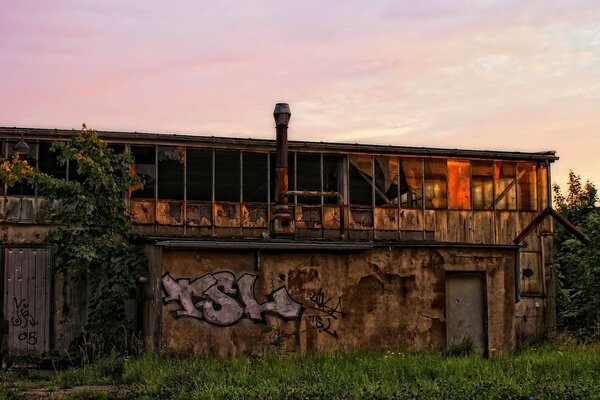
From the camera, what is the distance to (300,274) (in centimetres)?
1702

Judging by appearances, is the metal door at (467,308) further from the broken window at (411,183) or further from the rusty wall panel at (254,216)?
the rusty wall panel at (254,216)

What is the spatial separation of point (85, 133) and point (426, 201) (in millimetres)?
9945

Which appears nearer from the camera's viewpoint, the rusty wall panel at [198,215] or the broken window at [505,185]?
the rusty wall panel at [198,215]

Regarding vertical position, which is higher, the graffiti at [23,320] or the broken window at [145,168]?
the broken window at [145,168]

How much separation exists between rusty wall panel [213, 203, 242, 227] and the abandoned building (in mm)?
30

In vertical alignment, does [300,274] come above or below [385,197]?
below

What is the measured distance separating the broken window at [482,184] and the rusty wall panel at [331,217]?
440cm

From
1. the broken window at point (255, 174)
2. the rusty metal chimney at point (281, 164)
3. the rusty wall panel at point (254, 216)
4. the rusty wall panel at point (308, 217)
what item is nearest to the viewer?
the rusty metal chimney at point (281, 164)

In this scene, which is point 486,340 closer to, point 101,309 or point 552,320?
point 552,320

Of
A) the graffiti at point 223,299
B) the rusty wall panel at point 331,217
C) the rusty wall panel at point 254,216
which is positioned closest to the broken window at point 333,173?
the rusty wall panel at point 331,217

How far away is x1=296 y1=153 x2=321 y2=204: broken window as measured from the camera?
22.5 meters

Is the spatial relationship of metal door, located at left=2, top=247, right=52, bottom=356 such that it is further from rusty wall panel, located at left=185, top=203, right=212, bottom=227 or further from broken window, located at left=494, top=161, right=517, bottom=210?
broken window, located at left=494, top=161, right=517, bottom=210

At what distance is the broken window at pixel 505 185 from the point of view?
23984 mm

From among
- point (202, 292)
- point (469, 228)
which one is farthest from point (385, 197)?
point (202, 292)
